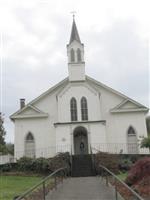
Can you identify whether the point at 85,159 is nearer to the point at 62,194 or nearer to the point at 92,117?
the point at 92,117

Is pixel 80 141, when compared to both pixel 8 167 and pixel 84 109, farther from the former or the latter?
pixel 8 167

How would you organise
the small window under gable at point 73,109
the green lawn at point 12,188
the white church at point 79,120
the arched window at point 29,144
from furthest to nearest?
the arched window at point 29,144 → the small window under gable at point 73,109 → the white church at point 79,120 → the green lawn at point 12,188

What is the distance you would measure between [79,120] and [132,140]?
5233mm

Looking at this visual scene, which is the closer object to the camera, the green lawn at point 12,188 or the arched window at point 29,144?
the green lawn at point 12,188

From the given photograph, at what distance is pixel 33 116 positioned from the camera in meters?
34.4

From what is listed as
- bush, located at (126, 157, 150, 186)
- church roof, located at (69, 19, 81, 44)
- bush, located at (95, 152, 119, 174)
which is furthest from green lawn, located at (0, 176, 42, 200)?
church roof, located at (69, 19, 81, 44)

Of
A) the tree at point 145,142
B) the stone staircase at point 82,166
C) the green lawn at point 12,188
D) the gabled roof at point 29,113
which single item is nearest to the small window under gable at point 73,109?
the gabled roof at point 29,113

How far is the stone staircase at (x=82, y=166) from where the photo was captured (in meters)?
26.0

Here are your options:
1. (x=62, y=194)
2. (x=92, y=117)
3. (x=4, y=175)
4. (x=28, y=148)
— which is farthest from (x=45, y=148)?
(x=62, y=194)

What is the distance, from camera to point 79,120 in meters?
33.5

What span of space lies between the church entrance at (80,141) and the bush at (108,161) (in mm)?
7161

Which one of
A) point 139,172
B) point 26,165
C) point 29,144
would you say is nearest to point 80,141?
point 29,144

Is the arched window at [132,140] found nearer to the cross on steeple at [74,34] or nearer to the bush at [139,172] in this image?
the cross on steeple at [74,34]

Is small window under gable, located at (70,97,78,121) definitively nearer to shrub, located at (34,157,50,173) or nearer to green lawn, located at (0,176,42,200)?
shrub, located at (34,157,50,173)
